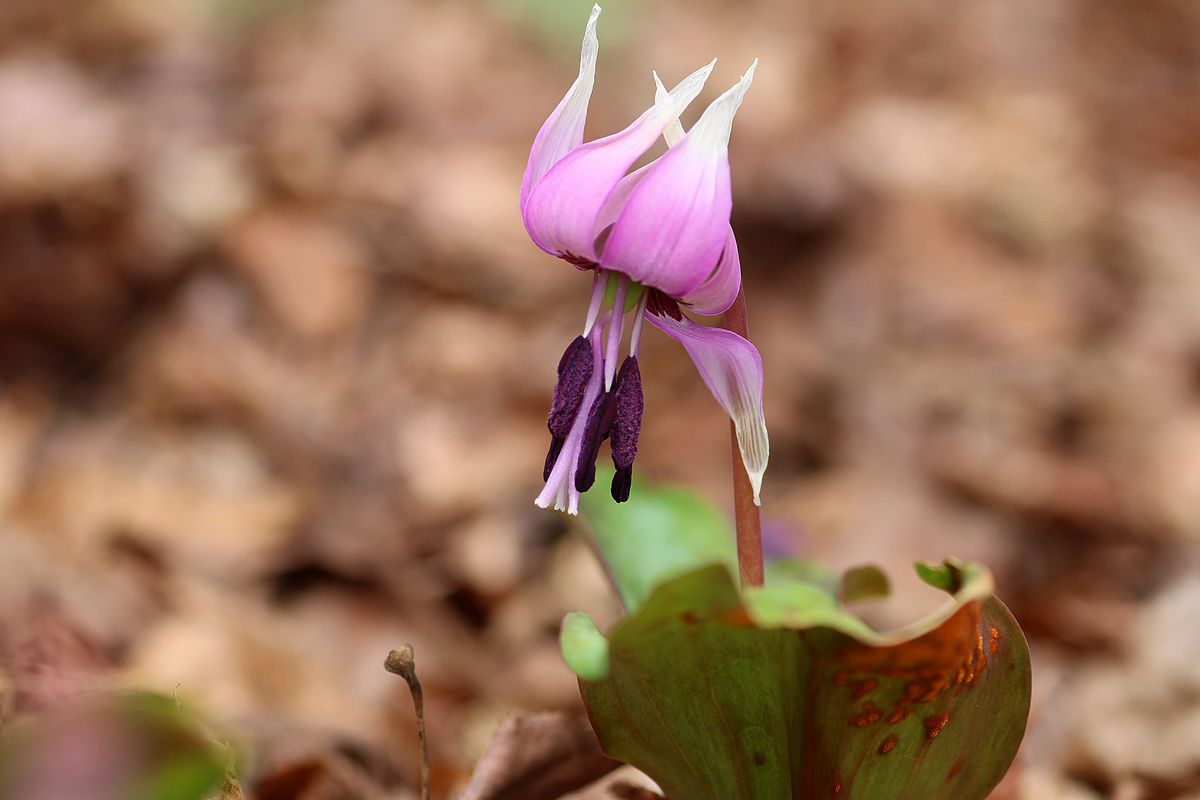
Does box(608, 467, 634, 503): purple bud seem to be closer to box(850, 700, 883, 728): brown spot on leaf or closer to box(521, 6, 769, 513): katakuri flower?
box(521, 6, 769, 513): katakuri flower

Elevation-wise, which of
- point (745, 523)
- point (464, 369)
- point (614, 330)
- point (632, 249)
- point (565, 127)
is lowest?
point (464, 369)

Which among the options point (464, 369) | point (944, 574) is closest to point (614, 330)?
point (944, 574)

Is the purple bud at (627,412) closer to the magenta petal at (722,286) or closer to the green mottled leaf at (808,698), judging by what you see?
the magenta petal at (722,286)

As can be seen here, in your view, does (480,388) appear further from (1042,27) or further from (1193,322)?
(1042,27)

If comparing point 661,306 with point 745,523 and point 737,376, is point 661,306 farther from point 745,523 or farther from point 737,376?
point 745,523

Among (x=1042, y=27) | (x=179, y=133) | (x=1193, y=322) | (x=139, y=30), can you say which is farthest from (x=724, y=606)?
(x=1042, y=27)

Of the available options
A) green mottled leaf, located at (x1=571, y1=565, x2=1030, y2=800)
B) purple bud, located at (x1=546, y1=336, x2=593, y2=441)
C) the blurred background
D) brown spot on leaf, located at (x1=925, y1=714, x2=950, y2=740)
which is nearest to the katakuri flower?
purple bud, located at (x1=546, y1=336, x2=593, y2=441)
